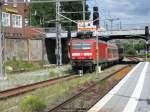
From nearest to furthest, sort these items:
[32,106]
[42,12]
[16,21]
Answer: [32,106]
[16,21]
[42,12]

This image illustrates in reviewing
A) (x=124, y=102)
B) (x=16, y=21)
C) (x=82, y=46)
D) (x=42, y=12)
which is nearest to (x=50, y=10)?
(x=42, y=12)

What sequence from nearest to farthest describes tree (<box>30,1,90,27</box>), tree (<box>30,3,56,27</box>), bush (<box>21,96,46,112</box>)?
bush (<box>21,96,46,112</box>) < tree (<box>30,3,56,27</box>) < tree (<box>30,1,90,27</box>)

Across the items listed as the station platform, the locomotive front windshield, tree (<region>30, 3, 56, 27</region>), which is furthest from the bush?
tree (<region>30, 3, 56, 27</region>)

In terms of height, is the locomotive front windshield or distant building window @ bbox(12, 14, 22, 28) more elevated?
distant building window @ bbox(12, 14, 22, 28)

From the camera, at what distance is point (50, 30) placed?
85.8 meters

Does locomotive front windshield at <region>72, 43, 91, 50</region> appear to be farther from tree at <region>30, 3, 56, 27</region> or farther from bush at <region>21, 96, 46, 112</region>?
tree at <region>30, 3, 56, 27</region>

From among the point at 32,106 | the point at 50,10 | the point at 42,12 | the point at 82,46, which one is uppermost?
the point at 50,10

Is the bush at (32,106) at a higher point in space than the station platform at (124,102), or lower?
higher

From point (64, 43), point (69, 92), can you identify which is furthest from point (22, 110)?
point (64, 43)

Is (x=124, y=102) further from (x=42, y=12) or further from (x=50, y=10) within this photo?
(x=50, y=10)

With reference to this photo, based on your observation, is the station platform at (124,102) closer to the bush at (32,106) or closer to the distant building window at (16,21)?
the bush at (32,106)

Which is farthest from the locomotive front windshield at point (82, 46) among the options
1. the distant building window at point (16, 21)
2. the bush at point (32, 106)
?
the distant building window at point (16, 21)

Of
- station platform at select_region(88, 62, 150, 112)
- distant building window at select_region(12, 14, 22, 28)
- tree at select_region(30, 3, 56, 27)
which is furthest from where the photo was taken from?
tree at select_region(30, 3, 56, 27)

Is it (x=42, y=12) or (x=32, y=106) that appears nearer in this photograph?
(x=32, y=106)
